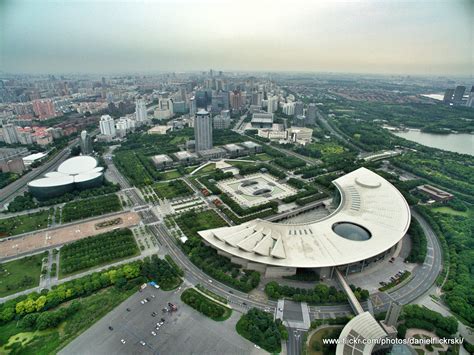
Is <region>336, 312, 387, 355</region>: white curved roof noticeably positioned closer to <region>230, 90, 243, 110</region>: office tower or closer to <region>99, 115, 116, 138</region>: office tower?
<region>99, 115, 116, 138</region>: office tower

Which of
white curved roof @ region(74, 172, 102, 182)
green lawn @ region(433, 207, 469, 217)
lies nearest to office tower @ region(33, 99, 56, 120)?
white curved roof @ region(74, 172, 102, 182)

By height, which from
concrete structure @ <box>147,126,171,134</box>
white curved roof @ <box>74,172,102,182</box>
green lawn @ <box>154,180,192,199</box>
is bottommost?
green lawn @ <box>154,180,192,199</box>

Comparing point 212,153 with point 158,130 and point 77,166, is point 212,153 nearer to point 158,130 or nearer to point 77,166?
point 77,166

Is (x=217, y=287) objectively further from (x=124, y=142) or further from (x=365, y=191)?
(x=124, y=142)

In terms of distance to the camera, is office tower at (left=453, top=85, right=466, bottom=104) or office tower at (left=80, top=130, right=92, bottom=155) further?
office tower at (left=453, top=85, right=466, bottom=104)

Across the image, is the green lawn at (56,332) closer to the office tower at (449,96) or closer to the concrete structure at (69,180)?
the concrete structure at (69,180)

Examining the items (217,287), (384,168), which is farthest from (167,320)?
(384,168)

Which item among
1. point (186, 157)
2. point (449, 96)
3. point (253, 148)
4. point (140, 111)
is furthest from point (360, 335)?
point (449, 96)
